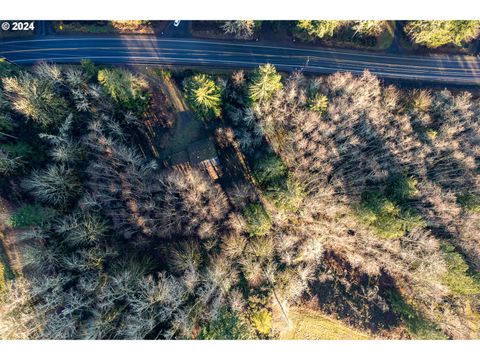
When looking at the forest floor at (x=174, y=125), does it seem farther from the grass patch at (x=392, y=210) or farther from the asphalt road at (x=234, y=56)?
the grass patch at (x=392, y=210)

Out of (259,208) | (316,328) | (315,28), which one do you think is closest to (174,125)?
(259,208)

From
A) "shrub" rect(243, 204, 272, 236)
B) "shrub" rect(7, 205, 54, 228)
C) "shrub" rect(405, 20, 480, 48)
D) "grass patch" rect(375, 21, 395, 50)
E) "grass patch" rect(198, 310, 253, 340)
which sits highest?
"grass patch" rect(375, 21, 395, 50)

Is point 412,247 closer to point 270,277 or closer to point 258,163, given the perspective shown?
point 270,277

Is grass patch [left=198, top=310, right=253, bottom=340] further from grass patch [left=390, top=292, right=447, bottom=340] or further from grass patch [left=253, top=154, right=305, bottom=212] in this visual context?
grass patch [left=390, top=292, right=447, bottom=340]

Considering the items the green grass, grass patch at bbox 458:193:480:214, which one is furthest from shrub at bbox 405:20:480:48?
the green grass

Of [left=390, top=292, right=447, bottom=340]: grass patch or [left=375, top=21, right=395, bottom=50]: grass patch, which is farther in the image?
[left=375, top=21, right=395, bottom=50]: grass patch

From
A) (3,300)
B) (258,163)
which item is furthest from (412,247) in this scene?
(3,300)
